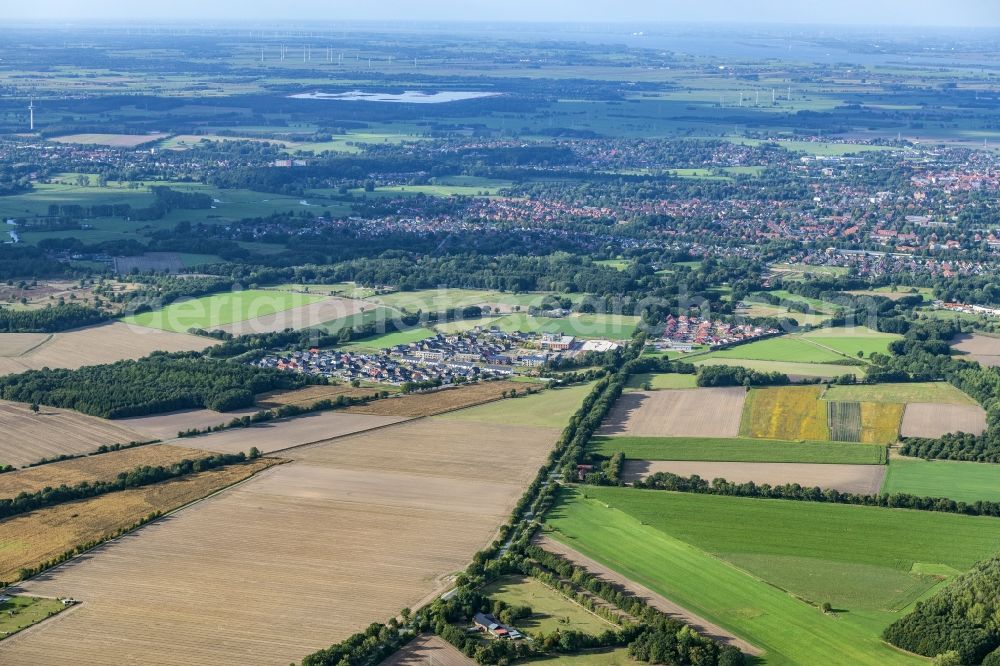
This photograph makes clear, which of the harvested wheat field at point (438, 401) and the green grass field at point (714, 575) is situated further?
the harvested wheat field at point (438, 401)

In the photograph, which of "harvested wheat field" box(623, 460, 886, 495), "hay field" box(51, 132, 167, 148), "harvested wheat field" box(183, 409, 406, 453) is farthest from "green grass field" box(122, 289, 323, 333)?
"hay field" box(51, 132, 167, 148)

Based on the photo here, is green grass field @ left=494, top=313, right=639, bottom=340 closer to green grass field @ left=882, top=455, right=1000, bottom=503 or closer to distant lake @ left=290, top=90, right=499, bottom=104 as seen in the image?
green grass field @ left=882, top=455, right=1000, bottom=503

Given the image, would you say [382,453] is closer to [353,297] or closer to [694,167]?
[353,297]

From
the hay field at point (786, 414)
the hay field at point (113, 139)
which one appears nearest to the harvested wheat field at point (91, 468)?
the hay field at point (786, 414)

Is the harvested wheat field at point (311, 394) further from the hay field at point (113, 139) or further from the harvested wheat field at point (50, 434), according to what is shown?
the hay field at point (113, 139)

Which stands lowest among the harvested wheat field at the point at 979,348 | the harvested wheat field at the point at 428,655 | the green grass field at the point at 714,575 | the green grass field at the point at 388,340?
the harvested wheat field at the point at 428,655
